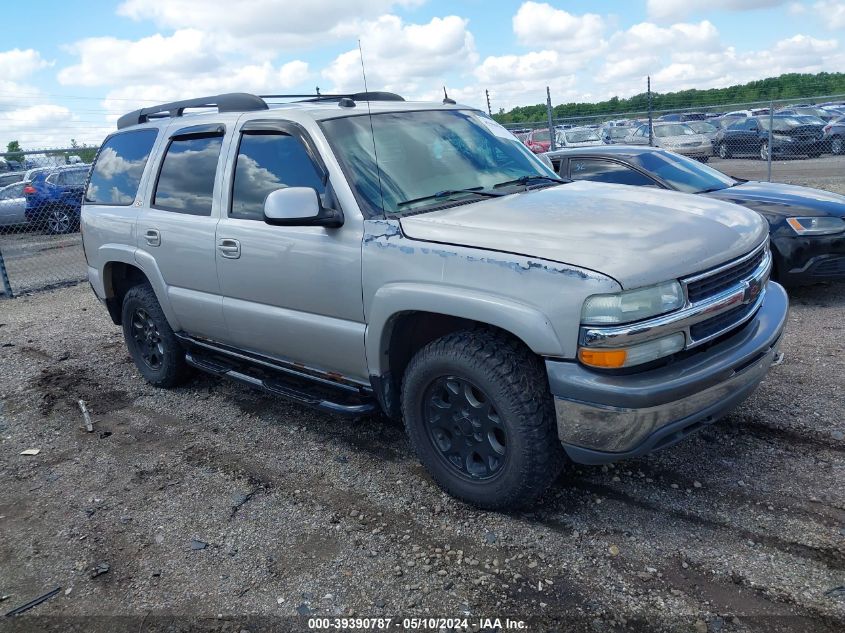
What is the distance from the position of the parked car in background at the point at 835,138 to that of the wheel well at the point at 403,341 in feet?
60.7

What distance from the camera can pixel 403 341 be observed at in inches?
145

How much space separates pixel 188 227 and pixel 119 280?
1545 millimetres

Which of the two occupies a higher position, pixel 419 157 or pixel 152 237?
pixel 419 157

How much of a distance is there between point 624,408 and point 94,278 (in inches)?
183

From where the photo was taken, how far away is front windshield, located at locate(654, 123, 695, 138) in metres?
20.8

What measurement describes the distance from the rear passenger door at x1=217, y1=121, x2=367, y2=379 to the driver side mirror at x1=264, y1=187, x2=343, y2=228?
0.16m

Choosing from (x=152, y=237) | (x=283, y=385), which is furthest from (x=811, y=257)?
(x=152, y=237)

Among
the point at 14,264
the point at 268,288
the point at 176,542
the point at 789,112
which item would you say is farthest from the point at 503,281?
the point at 789,112

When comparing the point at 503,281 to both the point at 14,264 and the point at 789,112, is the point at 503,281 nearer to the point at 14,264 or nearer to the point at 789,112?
the point at 14,264

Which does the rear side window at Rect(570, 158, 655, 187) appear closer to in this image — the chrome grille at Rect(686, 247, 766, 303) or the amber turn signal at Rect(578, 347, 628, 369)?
the chrome grille at Rect(686, 247, 766, 303)

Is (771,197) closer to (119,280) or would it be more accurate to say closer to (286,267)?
(286,267)

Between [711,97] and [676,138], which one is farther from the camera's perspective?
[711,97]

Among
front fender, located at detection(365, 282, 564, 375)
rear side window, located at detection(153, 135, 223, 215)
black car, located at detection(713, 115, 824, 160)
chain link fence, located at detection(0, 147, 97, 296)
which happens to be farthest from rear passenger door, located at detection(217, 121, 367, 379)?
black car, located at detection(713, 115, 824, 160)

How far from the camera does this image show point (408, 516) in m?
3.54
